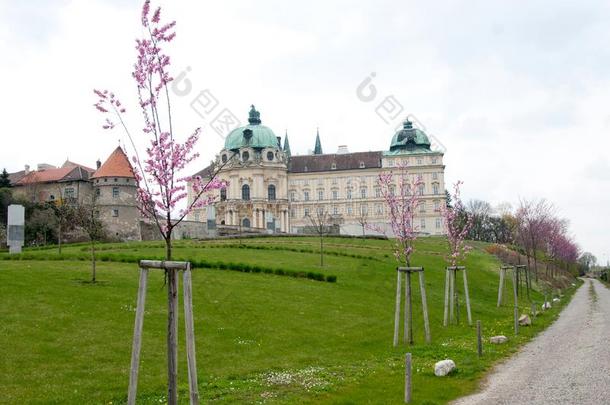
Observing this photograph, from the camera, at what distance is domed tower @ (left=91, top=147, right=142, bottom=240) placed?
65.9m

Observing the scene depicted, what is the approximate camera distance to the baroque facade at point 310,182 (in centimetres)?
10231

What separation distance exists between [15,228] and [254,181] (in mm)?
66806

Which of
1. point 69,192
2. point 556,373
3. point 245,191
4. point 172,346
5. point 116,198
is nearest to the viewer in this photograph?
point 172,346

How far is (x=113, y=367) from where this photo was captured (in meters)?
14.1

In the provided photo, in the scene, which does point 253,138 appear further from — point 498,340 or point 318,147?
point 498,340

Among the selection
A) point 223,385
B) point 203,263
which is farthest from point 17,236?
point 223,385

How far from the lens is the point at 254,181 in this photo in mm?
103000

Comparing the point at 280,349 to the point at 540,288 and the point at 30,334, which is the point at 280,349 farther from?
the point at 540,288

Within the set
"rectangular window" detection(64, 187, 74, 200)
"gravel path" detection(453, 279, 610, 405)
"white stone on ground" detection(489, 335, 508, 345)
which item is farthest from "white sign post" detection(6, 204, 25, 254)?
"rectangular window" detection(64, 187, 74, 200)

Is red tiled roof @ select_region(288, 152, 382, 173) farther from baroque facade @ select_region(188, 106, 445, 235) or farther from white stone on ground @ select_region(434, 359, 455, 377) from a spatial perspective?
white stone on ground @ select_region(434, 359, 455, 377)

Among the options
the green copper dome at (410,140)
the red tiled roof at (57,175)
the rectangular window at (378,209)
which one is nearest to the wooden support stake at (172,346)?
the red tiled roof at (57,175)

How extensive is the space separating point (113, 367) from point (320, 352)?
5.97m

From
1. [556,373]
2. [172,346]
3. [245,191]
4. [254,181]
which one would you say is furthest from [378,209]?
[172,346]

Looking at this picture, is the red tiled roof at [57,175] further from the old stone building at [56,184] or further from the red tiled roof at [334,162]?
the red tiled roof at [334,162]
